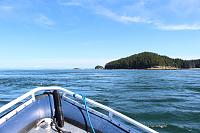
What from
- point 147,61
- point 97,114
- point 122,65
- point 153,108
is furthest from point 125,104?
point 122,65

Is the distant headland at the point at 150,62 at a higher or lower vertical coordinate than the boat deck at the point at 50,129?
higher

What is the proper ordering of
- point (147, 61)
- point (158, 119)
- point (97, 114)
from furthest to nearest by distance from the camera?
point (147, 61), point (158, 119), point (97, 114)

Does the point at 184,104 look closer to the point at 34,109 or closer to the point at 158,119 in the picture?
the point at 158,119

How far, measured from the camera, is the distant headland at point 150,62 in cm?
14475

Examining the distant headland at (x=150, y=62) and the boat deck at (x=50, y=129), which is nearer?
the boat deck at (x=50, y=129)

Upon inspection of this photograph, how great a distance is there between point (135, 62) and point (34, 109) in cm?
15034

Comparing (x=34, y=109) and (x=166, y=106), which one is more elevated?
(x=34, y=109)

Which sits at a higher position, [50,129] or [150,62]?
[150,62]

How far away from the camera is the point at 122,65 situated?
162 m

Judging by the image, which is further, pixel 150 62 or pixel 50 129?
pixel 150 62

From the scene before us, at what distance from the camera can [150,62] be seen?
146 meters

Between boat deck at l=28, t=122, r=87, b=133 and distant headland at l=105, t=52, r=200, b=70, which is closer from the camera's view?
boat deck at l=28, t=122, r=87, b=133

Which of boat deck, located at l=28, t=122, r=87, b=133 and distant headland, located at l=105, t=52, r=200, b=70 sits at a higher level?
distant headland, located at l=105, t=52, r=200, b=70

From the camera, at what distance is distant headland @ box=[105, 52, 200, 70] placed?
144750mm
